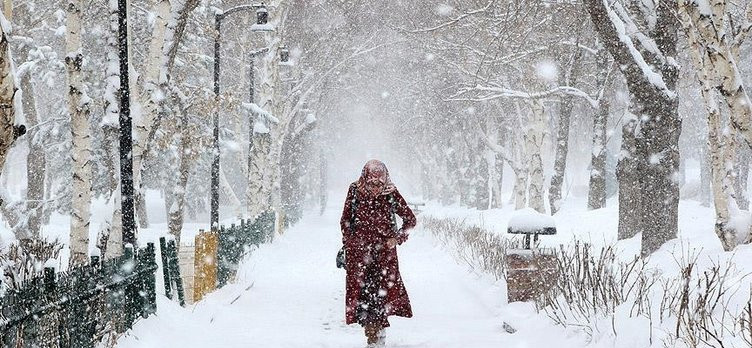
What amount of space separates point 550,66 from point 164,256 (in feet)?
49.2

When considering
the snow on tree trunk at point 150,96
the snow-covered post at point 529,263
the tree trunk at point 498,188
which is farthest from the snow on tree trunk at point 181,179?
the tree trunk at point 498,188

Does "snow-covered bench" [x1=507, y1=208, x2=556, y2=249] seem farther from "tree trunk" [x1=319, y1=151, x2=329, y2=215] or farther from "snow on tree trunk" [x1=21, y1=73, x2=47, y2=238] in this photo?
"tree trunk" [x1=319, y1=151, x2=329, y2=215]

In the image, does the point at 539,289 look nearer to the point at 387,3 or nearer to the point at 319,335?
the point at 319,335

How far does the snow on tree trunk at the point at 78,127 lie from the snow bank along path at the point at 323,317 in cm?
224

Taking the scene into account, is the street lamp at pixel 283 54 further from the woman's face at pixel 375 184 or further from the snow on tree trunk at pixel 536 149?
the woman's face at pixel 375 184

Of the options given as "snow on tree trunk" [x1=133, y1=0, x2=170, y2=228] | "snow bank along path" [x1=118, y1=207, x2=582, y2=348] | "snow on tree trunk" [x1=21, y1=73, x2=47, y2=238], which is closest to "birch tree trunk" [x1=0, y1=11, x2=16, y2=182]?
"snow bank along path" [x1=118, y1=207, x2=582, y2=348]

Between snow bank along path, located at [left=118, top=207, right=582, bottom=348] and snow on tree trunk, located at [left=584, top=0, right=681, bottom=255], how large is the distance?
2396 millimetres

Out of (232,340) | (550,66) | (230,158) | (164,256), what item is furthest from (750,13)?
(230,158)

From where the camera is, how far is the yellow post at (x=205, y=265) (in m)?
9.58

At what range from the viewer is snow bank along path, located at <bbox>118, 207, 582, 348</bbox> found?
6711 mm

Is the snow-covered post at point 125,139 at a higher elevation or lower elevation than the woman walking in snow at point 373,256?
higher

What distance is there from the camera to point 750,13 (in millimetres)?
7602

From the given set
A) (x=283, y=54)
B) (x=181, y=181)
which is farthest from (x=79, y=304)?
(x=283, y=54)

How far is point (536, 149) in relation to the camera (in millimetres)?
22719
